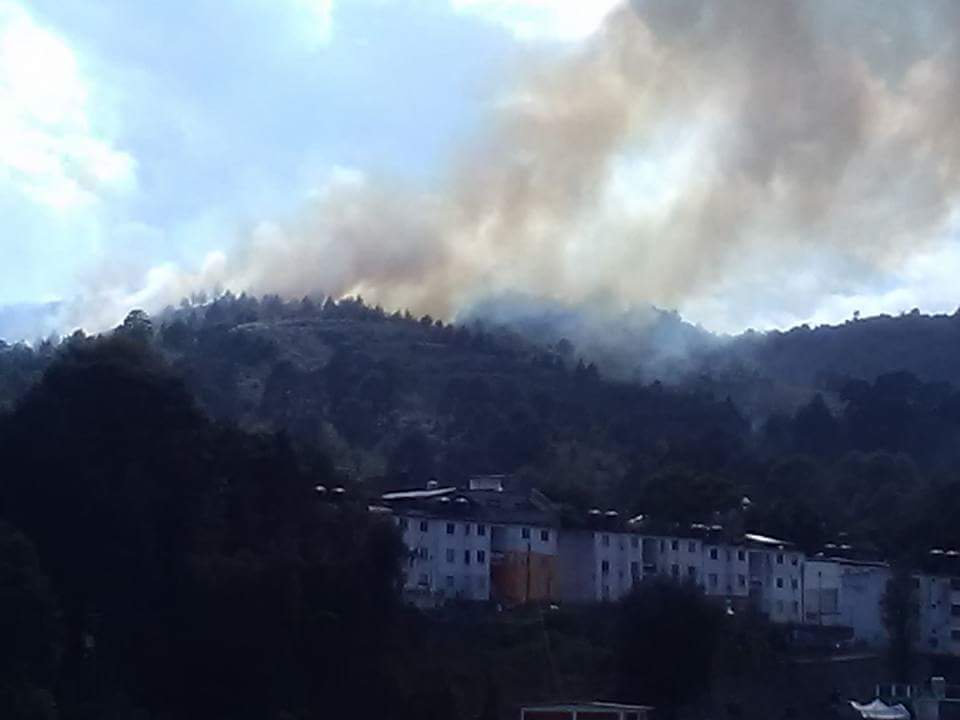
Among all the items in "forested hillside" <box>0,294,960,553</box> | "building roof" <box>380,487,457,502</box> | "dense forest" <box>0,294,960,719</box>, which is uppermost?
"forested hillside" <box>0,294,960,553</box>

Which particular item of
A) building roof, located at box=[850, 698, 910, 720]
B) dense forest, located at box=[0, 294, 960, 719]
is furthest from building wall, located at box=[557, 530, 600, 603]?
building roof, located at box=[850, 698, 910, 720]

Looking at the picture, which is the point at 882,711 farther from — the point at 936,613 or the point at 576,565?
the point at 936,613

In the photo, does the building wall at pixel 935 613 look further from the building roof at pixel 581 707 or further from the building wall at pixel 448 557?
the building roof at pixel 581 707

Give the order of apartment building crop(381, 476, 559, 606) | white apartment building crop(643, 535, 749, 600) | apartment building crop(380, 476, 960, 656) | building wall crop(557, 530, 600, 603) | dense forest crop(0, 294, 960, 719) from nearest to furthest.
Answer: dense forest crop(0, 294, 960, 719)
apartment building crop(381, 476, 559, 606)
apartment building crop(380, 476, 960, 656)
building wall crop(557, 530, 600, 603)
white apartment building crop(643, 535, 749, 600)

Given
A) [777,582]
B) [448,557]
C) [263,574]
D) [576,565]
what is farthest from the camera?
[777,582]

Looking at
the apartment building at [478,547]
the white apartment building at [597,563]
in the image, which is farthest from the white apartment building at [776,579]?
the apartment building at [478,547]

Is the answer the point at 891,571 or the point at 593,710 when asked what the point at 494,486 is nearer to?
the point at 891,571

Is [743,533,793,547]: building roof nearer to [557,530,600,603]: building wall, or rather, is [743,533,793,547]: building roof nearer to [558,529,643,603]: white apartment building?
[558,529,643,603]: white apartment building

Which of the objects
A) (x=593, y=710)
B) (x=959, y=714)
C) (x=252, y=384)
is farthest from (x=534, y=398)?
(x=593, y=710)

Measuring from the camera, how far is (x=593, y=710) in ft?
219

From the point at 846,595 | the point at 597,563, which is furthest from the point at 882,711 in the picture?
the point at 846,595

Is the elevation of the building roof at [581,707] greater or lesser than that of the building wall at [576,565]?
lesser

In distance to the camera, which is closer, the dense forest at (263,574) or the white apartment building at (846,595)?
the dense forest at (263,574)

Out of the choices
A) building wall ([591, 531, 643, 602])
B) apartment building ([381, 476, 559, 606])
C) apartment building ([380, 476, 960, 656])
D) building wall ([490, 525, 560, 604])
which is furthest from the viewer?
building wall ([591, 531, 643, 602])
